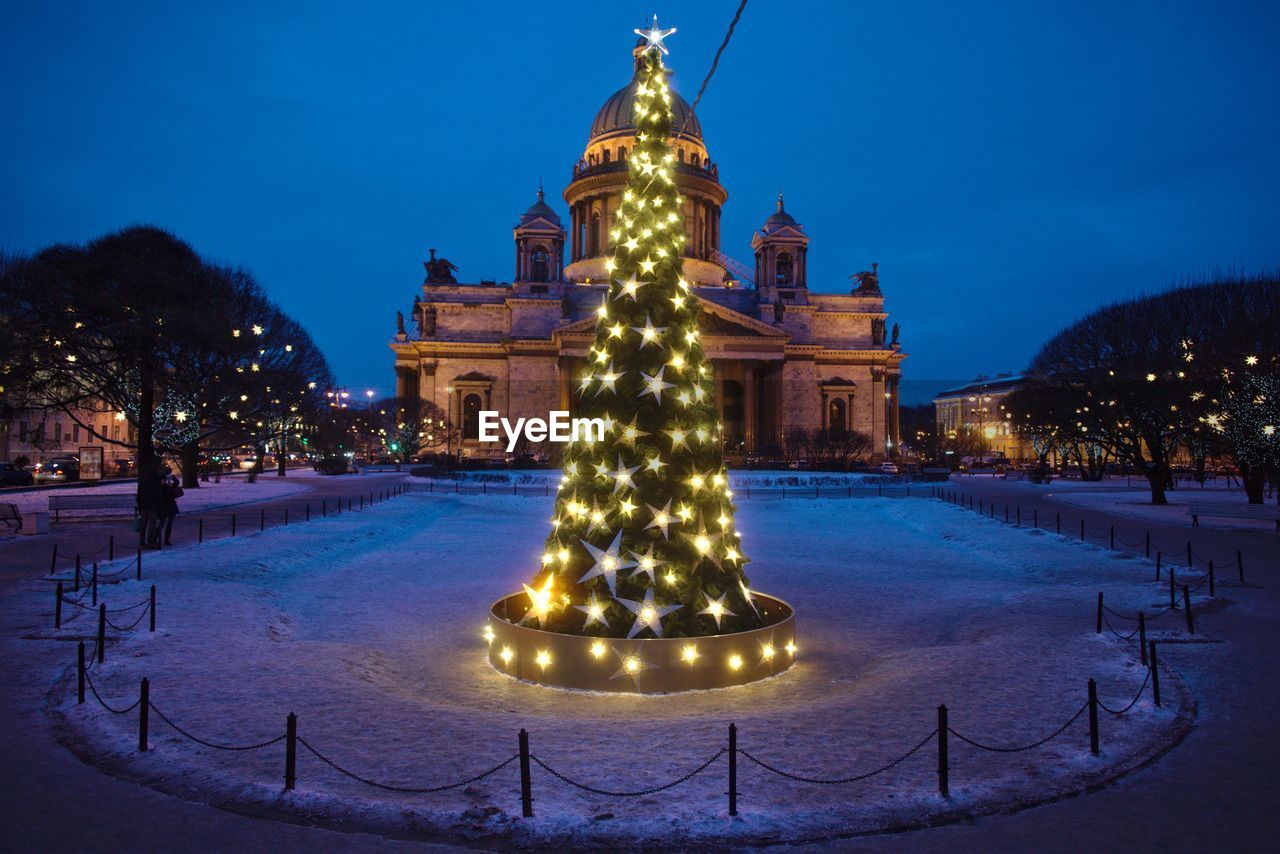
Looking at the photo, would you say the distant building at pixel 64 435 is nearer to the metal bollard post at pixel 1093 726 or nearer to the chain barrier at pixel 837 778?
the chain barrier at pixel 837 778

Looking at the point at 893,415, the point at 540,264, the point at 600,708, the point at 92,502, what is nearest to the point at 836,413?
the point at 893,415

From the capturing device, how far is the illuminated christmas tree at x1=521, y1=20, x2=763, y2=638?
10.6 metres

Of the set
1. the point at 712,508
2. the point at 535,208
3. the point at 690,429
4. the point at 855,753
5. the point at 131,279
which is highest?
the point at 535,208

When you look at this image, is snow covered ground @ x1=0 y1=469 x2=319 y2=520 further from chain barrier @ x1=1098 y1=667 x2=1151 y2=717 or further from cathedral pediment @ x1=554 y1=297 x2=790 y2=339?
chain barrier @ x1=1098 y1=667 x2=1151 y2=717

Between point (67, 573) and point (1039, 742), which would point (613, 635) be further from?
point (67, 573)

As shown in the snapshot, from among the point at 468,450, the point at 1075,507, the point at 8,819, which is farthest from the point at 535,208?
the point at 8,819

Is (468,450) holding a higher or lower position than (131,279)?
lower

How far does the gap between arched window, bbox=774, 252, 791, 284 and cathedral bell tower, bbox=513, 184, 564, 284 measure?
2079cm

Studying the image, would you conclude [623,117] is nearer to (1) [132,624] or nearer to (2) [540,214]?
(2) [540,214]

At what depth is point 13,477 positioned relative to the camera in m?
47.3

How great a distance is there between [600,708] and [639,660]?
83 cm

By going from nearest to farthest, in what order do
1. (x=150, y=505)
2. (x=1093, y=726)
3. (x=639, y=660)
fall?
(x=1093, y=726), (x=639, y=660), (x=150, y=505)

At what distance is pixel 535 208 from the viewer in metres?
79.9

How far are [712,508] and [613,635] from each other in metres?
2.08
